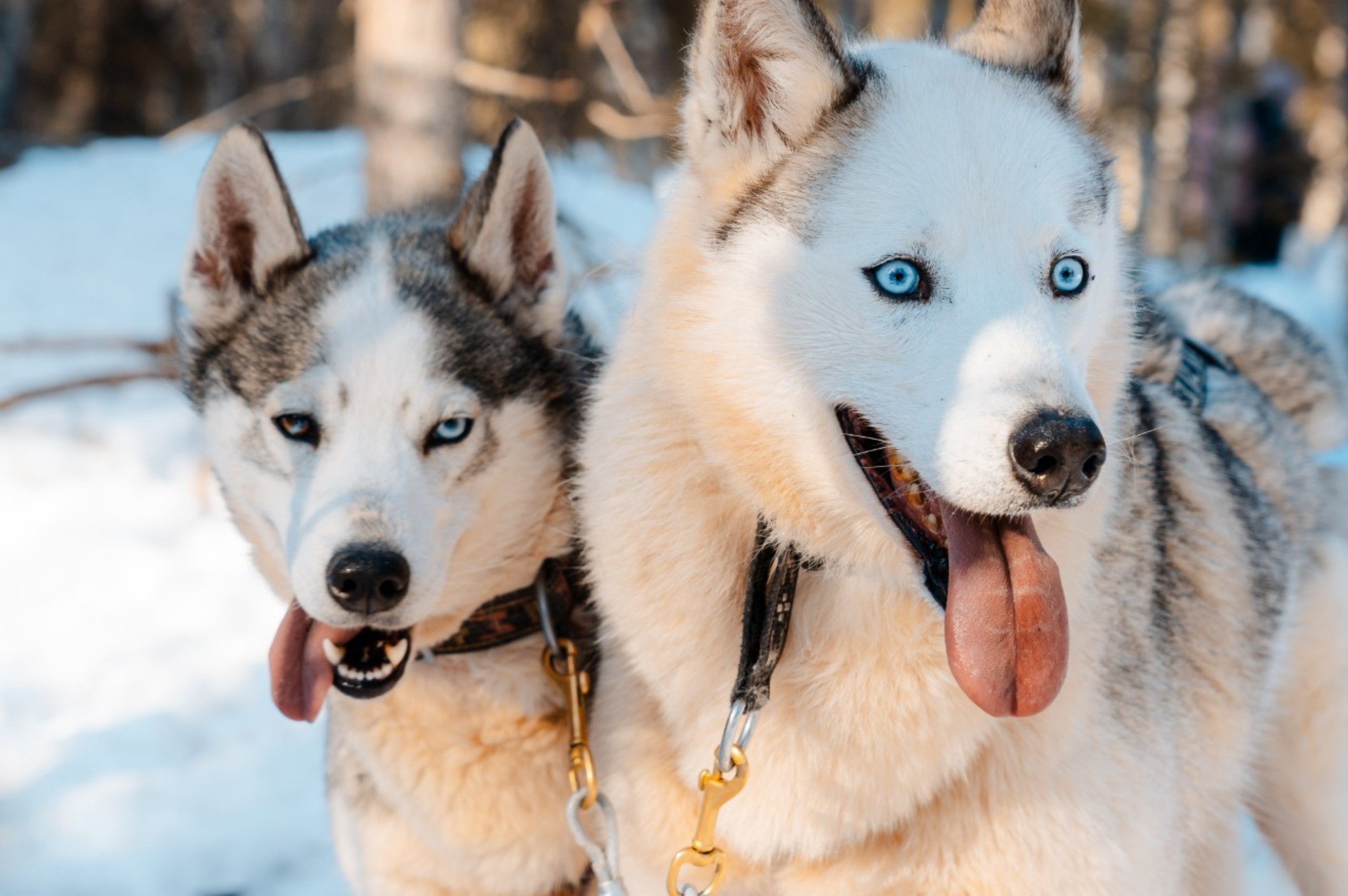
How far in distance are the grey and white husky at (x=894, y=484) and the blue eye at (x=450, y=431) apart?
0.43 meters

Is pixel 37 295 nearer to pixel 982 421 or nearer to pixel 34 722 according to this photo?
pixel 34 722

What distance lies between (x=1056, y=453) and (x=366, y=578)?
1.35 metres

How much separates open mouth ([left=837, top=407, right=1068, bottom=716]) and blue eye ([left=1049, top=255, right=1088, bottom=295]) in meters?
0.40

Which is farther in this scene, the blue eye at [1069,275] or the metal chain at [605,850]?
the metal chain at [605,850]

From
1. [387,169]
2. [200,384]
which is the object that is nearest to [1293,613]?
[200,384]

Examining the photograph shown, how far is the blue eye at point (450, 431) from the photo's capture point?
2.63 meters

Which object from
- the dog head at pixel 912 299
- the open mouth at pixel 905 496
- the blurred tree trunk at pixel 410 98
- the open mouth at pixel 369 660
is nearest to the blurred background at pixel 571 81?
the blurred tree trunk at pixel 410 98

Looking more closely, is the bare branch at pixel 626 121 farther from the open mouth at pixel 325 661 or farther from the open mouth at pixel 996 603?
the open mouth at pixel 996 603

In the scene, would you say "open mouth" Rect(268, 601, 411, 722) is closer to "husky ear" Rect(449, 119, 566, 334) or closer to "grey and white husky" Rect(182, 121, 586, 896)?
"grey and white husky" Rect(182, 121, 586, 896)

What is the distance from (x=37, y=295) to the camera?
8352 mm

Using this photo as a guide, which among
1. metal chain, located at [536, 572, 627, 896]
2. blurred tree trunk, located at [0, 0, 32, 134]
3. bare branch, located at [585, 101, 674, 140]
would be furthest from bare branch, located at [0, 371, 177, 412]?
blurred tree trunk, located at [0, 0, 32, 134]

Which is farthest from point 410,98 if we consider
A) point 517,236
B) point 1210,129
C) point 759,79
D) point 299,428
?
point 1210,129

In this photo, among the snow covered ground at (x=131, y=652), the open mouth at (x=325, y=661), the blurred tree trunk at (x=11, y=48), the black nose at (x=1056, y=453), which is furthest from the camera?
the blurred tree trunk at (x=11, y=48)

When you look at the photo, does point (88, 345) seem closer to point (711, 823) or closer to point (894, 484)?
point (711, 823)
